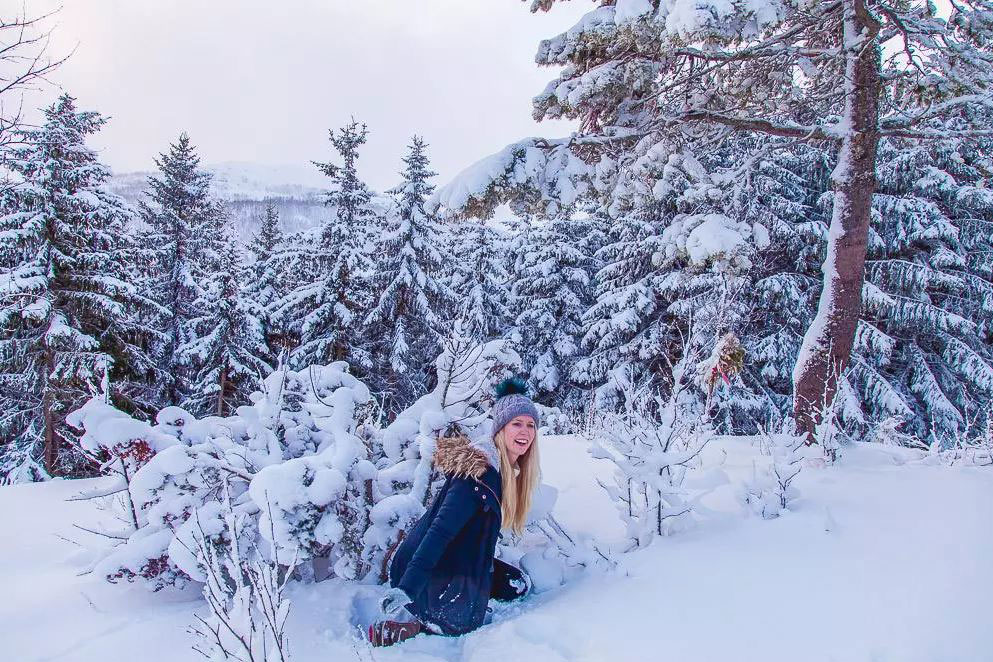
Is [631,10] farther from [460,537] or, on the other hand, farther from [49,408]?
[49,408]

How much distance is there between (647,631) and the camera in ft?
7.84

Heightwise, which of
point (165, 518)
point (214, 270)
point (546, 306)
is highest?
point (214, 270)

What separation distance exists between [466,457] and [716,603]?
1394mm

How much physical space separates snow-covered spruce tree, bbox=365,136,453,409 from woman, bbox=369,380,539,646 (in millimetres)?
14513

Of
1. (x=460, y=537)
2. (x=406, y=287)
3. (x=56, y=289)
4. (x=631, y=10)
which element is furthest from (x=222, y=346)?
(x=460, y=537)

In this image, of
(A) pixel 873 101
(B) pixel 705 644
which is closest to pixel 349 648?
(B) pixel 705 644

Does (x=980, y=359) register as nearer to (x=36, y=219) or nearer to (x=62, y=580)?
(x=62, y=580)

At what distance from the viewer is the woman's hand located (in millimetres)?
2879

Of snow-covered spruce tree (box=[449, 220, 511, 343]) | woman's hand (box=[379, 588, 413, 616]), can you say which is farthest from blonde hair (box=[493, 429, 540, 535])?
snow-covered spruce tree (box=[449, 220, 511, 343])

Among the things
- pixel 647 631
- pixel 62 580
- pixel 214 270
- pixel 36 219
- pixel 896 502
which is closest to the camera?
pixel 647 631

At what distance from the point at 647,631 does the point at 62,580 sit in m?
3.39

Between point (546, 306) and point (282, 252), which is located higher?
point (282, 252)

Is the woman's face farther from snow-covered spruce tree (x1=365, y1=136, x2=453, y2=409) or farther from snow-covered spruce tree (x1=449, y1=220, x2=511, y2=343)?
snow-covered spruce tree (x1=449, y1=220, x2=511, y2=343)

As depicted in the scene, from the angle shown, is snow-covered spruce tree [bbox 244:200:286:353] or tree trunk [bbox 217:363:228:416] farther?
snow-covered spruce tree [bbox 244:200:286:353]
